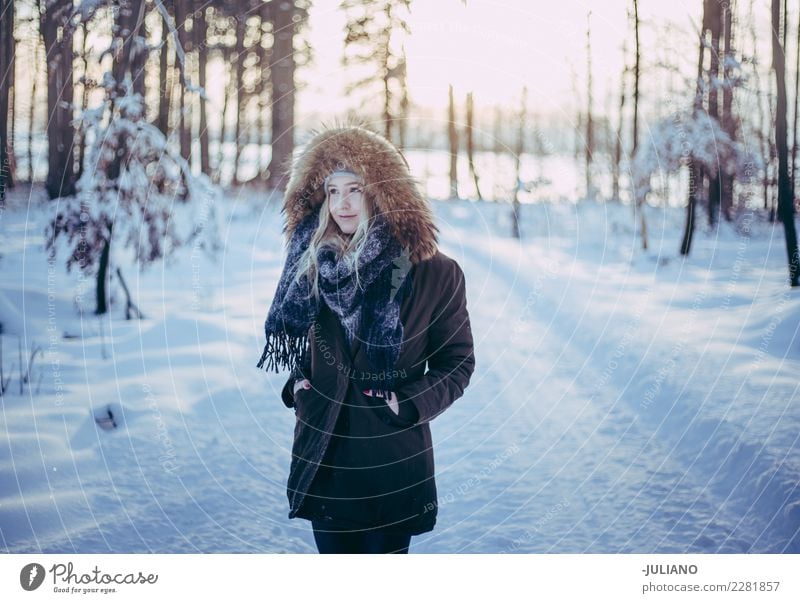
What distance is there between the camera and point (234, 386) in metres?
3.81

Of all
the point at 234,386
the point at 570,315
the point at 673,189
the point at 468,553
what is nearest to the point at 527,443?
the point at 468,553

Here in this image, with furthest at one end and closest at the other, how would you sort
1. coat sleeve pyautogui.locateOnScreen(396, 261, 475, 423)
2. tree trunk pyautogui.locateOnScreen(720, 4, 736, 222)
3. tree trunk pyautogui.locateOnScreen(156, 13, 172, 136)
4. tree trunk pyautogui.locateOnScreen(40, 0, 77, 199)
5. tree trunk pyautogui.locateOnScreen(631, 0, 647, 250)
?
tree trunk pyautogui.locateOnScreen(156, 13, 172, 136)
tree trunk pyautogui.locateOnScreen(40, 0, 77, 199)
tree trunk pyautogui.locateOnScreen(631, 0, 647, 250)
tree trunk pyautogui.locateOnScreen(720, 4, 736, 222)
coat sleeve pyautogui.locateOnScreen(396, 261, 475, 423)

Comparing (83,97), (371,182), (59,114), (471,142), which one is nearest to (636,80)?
(471,142)

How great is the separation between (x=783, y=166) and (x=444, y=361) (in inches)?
94.8

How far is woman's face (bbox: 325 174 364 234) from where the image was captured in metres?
2.23

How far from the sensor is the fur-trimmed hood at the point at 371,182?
7.06ft

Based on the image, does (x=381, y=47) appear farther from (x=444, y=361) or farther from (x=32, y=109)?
(x=444, y=361)

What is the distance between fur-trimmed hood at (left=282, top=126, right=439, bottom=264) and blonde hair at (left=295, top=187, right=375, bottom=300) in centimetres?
5

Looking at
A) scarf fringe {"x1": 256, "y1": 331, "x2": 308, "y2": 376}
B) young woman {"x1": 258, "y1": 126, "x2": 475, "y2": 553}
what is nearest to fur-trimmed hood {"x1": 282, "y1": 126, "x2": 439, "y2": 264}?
young woman {"x1": 258, "y1": 126, "x2": 475, "y2": 553}

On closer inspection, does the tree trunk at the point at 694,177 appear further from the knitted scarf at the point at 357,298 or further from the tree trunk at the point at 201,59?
the tree trunk at the point at 201,59

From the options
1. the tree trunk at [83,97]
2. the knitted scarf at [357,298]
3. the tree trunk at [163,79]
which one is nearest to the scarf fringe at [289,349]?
the knitted scarf at [357,298]

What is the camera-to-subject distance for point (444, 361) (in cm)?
206

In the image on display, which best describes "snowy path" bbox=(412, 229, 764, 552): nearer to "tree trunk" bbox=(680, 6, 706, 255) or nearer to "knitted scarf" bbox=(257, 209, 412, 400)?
"tree trunk" bbox=(680, 6, 706, 255)
